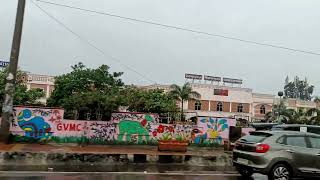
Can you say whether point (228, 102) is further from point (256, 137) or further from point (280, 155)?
point (280, 155)

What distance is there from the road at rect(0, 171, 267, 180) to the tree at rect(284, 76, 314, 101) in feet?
432

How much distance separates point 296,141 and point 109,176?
590cm

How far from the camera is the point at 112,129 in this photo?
22234 mm

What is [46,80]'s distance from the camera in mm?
84062

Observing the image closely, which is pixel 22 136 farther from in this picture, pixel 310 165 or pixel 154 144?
pixel 310 165

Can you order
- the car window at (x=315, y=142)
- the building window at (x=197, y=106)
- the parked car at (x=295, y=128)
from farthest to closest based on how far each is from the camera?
the building window at (x=197, y=106) → the parked car at (x=295, y=128) → the car window at (x=315, y=142)

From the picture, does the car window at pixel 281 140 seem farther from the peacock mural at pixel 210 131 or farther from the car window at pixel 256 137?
the peacock mural at pixel 210 131

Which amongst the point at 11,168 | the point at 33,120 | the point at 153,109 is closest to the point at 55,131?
the point at 33,120

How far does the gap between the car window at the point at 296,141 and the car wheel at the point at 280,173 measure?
80 cm

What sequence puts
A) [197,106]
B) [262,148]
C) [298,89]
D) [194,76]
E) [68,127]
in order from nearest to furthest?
[262,148] → [68,127] → [194,76] → [197,106] → [298,89]

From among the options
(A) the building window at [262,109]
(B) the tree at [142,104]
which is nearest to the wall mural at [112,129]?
(B) the tree at [142,104]

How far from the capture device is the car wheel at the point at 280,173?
39.1ft

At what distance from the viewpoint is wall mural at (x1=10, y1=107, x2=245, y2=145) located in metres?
20.8

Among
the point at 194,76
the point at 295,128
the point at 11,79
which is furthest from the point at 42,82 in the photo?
the point at 295,128
